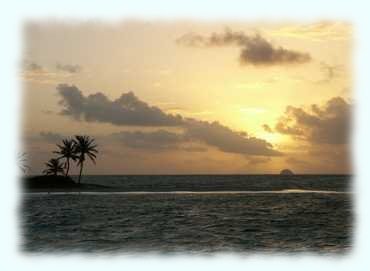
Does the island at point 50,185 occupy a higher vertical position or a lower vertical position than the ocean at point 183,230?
higher

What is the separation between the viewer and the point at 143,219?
49.2 metres

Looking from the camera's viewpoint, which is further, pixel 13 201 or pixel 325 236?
pixel 325 236

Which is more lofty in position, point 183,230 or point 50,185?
point 50,185

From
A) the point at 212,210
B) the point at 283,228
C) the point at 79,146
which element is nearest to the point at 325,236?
the point at 283,228

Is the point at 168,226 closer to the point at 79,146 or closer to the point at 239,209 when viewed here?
the point at 239,209

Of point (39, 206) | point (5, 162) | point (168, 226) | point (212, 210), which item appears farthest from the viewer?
point (39, 206)

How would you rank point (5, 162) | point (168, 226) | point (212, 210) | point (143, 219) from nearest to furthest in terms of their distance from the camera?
point (5, 162) → point (168, 226) → point (143, 219) → point (212, 210)

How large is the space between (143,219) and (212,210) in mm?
13720

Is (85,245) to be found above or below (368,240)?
below

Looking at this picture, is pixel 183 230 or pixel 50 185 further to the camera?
pixel 50 185

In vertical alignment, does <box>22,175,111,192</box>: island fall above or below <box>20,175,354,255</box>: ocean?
above

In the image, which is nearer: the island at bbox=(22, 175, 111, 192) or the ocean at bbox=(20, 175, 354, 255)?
the ocean at bbox=(20, 175, 354, 255)

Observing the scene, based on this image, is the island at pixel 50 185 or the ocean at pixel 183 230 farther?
the island at pixel 50 185

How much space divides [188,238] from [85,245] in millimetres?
6966
